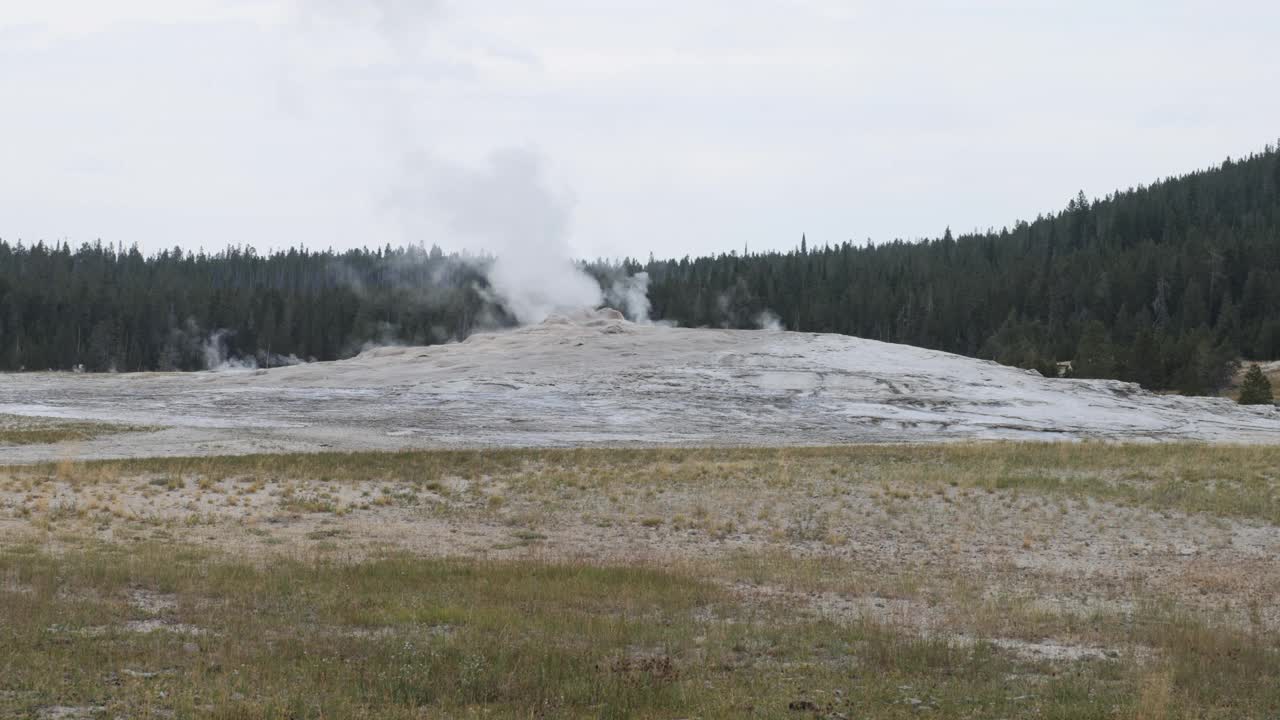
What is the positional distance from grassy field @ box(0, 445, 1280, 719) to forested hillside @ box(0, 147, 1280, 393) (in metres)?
65.7

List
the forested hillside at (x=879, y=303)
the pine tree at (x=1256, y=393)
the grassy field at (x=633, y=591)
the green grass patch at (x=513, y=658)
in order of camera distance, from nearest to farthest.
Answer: the green grass patch at (x=513, y=658)
the grassy field at (x=633, y=591)
the pine tree at (x=1256, y=393)
the forested hillside at (x=879, y=303)

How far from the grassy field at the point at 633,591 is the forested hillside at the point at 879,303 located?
65743 millimetres

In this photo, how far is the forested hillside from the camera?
109125mm

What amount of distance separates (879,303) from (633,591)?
385ft

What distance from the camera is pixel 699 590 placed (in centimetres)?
1549

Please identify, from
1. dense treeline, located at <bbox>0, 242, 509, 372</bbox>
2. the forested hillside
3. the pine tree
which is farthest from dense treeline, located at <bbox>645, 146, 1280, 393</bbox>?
dense treeline, located at <bbox>0, 242, 509, 372</bbox>

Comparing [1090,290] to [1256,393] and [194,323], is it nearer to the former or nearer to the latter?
[1256,393]

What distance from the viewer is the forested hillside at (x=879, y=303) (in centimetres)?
10912

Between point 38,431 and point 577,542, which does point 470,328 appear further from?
point 577,542

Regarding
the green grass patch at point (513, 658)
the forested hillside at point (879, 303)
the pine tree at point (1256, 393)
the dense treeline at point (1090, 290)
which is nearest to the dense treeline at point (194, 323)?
the forested hillside at point (879, 303)

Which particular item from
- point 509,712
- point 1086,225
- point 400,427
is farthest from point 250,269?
point 509,712

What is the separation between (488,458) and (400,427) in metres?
11.6

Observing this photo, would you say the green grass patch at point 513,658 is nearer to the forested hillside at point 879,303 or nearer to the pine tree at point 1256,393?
the pine tree at point 1256,393

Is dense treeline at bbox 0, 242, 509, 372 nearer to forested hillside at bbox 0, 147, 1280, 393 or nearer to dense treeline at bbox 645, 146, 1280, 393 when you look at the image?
forested hillside at bbox 0, 147, 1280, 393
